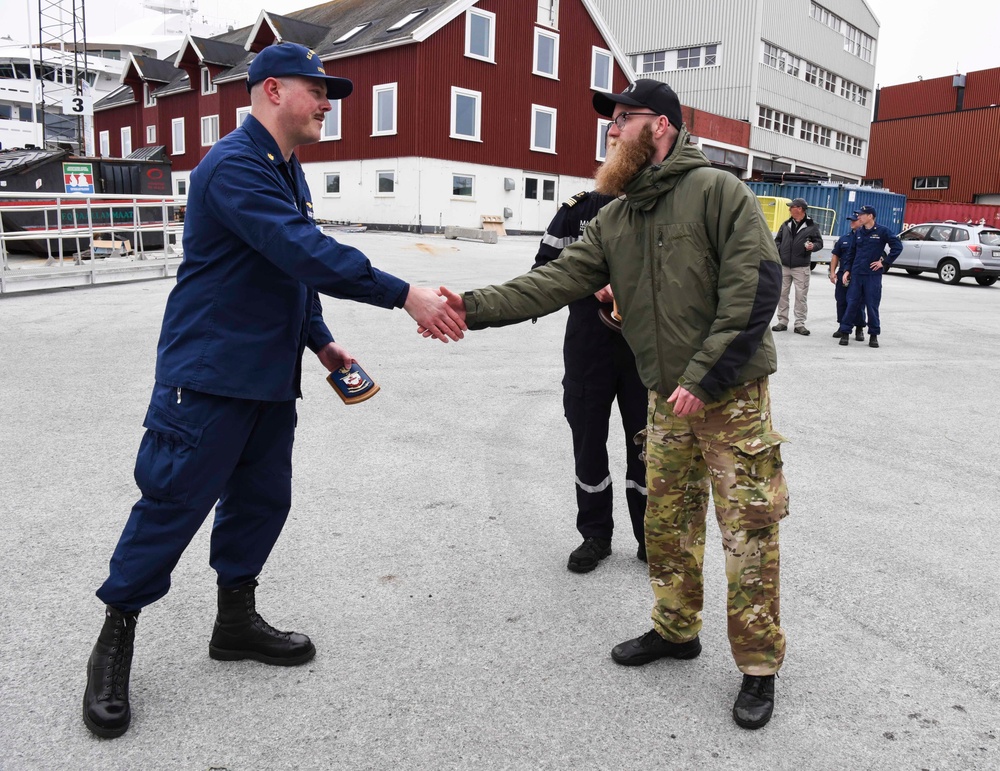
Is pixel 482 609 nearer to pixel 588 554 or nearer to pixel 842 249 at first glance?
pixel 588 554

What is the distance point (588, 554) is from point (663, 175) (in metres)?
1.96

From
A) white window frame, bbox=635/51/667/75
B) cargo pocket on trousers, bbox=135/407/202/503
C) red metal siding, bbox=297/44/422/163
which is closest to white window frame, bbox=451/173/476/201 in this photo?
red metal siding, bbox=297/44/422/163

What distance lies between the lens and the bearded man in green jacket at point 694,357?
286 cm

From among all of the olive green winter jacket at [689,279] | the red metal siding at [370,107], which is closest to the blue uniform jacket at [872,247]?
the olive green winter jacket at [689,279]

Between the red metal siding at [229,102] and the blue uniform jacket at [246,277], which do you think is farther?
the red metal siding at [229,102]

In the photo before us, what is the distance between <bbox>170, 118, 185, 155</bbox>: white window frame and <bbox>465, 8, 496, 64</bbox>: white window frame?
17365 millimetres

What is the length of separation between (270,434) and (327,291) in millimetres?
652

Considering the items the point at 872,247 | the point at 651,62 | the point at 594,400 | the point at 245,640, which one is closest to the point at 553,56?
the point at 651,62

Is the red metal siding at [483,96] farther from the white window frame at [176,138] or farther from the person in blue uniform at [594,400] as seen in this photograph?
the person in blue uniform at [594,400]

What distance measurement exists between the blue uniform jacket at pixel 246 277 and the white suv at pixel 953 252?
76.7 feet

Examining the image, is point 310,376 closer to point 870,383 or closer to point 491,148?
point 870,383

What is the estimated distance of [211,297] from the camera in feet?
9.29

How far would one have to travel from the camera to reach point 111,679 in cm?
277

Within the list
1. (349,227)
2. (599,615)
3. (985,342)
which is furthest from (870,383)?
(349,227)
